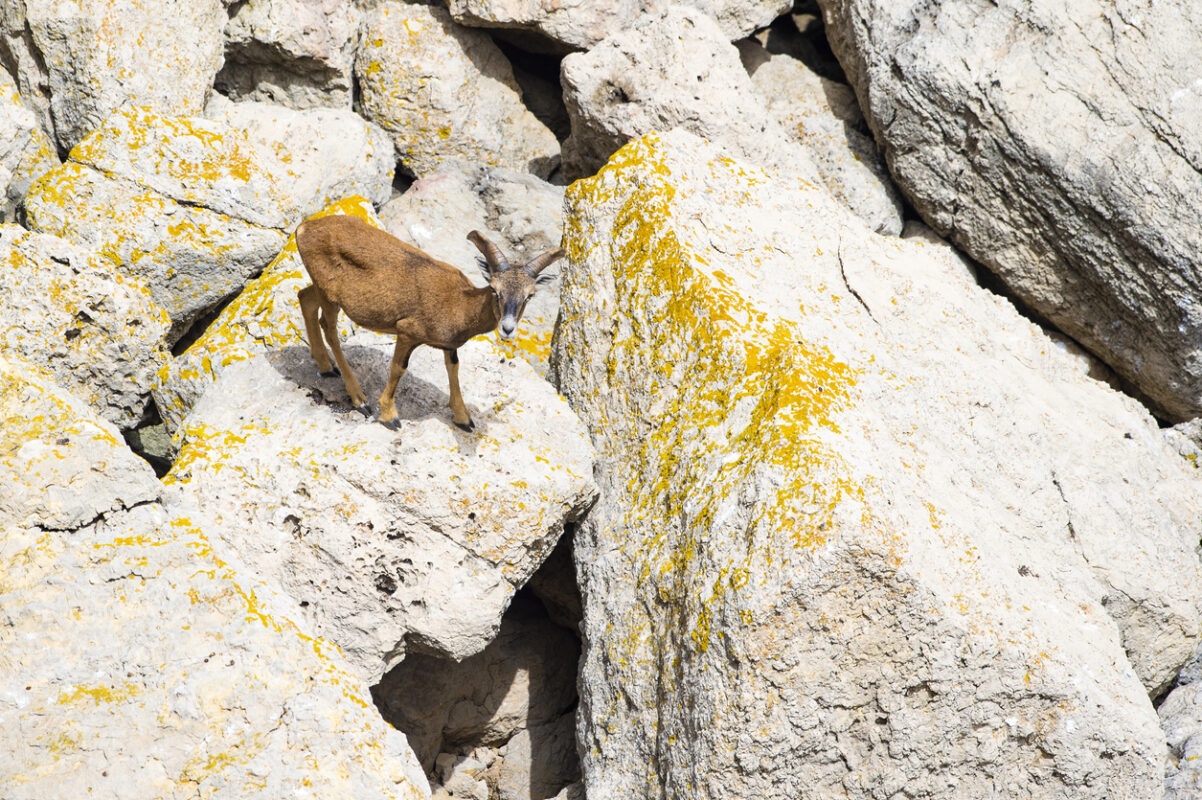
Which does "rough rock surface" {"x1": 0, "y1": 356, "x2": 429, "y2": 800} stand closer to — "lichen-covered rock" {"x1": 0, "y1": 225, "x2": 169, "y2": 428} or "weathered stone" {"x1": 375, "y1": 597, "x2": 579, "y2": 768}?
"lichen-covered rock" {"x1": 0, "y1": 225, "x2": 169, "y2": 428}

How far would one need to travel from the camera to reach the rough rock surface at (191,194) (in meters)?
7.63

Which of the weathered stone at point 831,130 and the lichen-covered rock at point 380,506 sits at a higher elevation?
the weathered stone at point 831,130

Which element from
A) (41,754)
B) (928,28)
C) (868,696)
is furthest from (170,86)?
(868,696)

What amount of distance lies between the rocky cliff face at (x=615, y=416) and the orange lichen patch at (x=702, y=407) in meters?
0.03

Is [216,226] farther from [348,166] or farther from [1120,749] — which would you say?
[1120,749]

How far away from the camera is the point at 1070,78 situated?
27.8 feet

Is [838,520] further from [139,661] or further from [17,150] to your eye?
[17,150]

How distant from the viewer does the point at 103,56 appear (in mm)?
8102

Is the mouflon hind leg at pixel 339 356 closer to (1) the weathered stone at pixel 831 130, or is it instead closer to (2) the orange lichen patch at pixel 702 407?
(2) the orange lichen patch at pixel 702 407

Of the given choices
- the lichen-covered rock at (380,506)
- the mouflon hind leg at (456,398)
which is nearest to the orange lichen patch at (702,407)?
the lichen-covered rock at (380,506)

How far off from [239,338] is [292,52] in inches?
140

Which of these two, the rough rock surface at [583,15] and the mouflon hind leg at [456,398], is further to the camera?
the rough rock surface at [583,15]

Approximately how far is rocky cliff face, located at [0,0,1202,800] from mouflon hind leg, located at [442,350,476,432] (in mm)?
124

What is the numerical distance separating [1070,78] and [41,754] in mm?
8875
